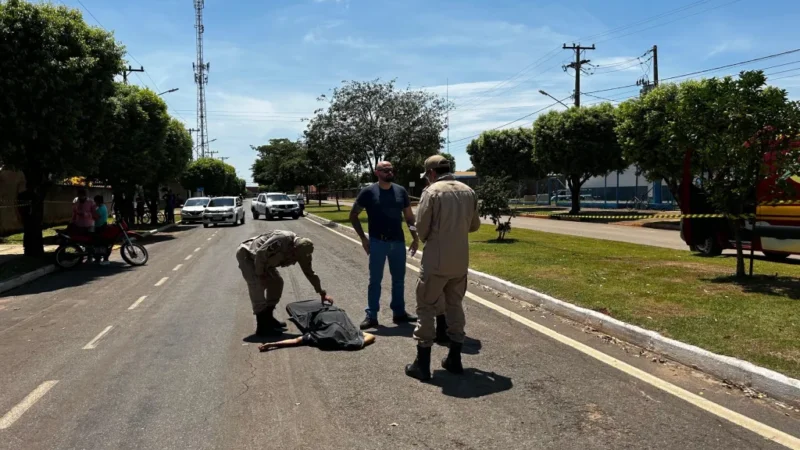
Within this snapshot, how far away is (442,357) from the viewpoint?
19.6ft

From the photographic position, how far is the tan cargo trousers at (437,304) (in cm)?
520

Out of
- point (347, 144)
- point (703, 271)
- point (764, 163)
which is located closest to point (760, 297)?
point (764, 163)

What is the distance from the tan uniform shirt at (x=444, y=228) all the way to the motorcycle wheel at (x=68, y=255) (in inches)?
487

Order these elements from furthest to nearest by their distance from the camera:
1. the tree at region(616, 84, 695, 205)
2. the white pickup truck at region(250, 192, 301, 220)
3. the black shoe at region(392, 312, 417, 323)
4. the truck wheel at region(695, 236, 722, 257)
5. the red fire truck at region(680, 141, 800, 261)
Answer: the white pickup truck at region(250, 192, 301, 220) → the tree at region(616, 84, 695, 205) → the truck wheel at region(695, 236, 722, 257) → the red fire truck at region(680, 141, 800, 261) → the black shoe at region(392, 312, 417, 323)

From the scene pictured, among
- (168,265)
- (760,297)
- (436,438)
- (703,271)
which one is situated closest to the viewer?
(436,438)

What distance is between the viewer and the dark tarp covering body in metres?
6.34

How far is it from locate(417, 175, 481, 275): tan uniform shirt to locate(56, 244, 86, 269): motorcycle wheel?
487 inches

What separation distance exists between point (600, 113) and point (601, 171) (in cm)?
360

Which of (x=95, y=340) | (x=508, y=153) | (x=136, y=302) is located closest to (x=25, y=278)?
(x=136, y=302)

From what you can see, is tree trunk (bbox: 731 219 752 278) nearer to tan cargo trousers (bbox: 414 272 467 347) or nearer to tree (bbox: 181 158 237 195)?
tan cargo trousers (bbox: 414 272 467 347)

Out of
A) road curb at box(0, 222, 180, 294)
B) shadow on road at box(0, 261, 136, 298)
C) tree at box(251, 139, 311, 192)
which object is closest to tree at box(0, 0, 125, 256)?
road curb at box(0, 222, 180, 294)

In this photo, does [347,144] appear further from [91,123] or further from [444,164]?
[444,164]

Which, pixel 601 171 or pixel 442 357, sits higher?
pixel 601 171

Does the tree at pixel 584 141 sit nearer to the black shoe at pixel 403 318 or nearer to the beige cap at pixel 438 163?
the black shoe at pixel 403 318
